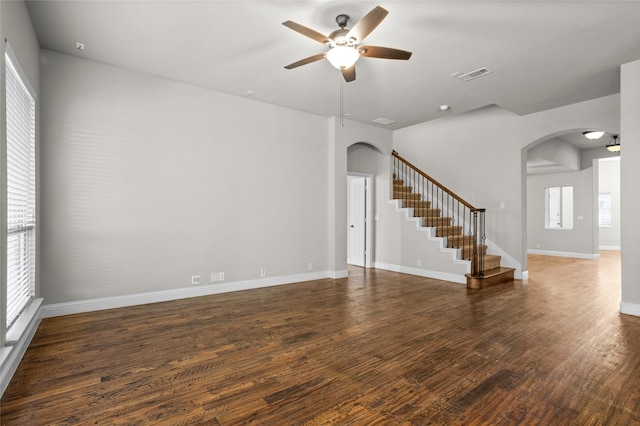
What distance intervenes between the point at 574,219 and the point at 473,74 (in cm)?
808

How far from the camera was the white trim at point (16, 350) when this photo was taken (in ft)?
7.58

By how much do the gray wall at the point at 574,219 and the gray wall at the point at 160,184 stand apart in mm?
8446

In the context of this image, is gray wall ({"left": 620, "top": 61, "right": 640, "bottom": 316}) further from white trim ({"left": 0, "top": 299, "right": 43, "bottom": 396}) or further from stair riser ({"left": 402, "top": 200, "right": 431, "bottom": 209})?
white trim ({"left": 0, "top": 299, "right": 43, "bottom": 396})

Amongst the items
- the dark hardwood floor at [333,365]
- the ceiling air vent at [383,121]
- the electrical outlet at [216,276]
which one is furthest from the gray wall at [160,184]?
the ceiling air vent at [383,121]

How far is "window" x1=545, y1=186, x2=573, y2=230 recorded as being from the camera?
10.5 metres

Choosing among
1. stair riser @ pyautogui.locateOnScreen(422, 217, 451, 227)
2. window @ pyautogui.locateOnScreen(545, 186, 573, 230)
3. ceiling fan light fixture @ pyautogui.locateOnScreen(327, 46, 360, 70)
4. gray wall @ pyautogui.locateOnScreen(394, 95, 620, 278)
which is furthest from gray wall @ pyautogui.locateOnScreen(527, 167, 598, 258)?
ceiling fan light fixture @ pyautogui.locateOnScreen(327, 46, 360, 70)

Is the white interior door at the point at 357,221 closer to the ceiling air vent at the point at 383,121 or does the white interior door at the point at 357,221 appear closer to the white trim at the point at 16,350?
the ceiling air vent at the point at 383,121

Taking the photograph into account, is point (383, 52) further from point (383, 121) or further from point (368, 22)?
point (383, 121)

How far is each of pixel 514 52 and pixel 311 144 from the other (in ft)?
11.5

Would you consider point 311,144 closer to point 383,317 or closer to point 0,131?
point 383,317

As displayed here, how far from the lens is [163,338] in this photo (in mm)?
3281

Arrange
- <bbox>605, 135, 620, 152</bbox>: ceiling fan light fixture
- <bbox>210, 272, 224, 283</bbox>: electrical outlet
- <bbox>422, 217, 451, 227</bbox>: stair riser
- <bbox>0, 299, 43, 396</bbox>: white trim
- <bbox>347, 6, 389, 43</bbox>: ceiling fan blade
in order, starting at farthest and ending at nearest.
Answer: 1. <bbox>605, 135, 620, 152</bbox>: ceiling fan light fixture
2. <bbox>422, 217, 451, 227</bbox>: stair riser
3. <bbox>210, 272, 224, 283</bbox>: electrical outlet
4. <bbox>347, 6, 389, 43</bbox>: ceiling fan blade
5. <bbox>0, 299, 43, 396</bbox>: white trim

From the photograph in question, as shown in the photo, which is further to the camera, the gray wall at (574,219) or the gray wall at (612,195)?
the gray wall at (612,195)

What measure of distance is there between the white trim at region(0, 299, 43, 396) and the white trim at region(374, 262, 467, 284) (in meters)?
6.04
